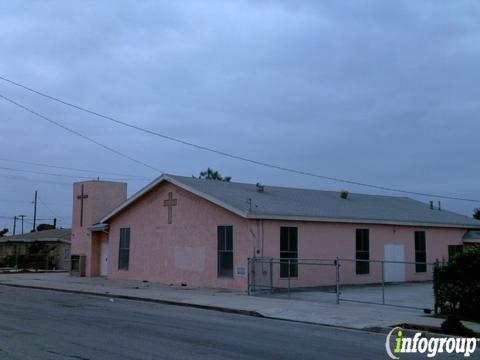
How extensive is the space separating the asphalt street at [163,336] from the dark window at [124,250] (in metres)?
14.5

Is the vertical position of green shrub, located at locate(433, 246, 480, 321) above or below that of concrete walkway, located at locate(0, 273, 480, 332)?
above

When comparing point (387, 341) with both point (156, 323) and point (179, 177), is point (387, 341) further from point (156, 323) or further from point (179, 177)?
point (179, 177)

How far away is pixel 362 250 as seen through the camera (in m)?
29.4

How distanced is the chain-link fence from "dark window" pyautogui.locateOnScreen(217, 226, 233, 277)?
1728 mm

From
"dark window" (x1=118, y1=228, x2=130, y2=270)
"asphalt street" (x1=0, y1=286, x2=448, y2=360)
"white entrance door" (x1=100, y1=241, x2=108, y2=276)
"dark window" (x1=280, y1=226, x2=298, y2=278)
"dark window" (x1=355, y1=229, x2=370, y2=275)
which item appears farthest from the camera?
"white entrance door" (x1=100, y1=241, x2=108, y2=276)

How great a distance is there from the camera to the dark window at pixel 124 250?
108 feet

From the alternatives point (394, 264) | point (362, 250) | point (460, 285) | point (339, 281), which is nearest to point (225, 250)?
point (339, 281)

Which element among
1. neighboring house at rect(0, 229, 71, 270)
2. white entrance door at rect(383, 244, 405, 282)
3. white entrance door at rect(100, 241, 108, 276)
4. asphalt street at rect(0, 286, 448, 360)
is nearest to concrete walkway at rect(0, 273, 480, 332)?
asphalt street at rect(0, 286, 448, 360)

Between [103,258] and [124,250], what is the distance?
3565mm

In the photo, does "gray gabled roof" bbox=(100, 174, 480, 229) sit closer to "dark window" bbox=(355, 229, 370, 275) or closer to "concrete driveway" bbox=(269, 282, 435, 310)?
"dark window" bbox=(355, 229, 370, 275)

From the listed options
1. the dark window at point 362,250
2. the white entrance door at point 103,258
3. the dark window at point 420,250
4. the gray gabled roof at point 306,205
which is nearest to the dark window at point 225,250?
the gray gabled roof at point 306,205

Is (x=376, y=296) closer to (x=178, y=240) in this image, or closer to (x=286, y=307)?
(x=286, y=307)

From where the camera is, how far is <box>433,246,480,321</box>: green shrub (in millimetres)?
15891

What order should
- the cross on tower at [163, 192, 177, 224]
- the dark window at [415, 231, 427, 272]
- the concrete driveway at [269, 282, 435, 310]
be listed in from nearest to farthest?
the concrete driveway at [269, 282, 435, 310]
the cross on tower at [163, 192, 177, 224]
the dark window at [415, 231, 427, 272]
